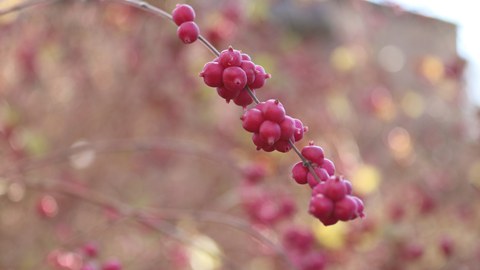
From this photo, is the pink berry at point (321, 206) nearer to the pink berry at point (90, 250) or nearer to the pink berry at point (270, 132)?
the pink berry at point (270, 132)

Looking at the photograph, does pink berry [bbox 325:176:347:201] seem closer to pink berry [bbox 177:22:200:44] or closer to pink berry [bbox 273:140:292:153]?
pink berry [bbox 273:140:292:153]

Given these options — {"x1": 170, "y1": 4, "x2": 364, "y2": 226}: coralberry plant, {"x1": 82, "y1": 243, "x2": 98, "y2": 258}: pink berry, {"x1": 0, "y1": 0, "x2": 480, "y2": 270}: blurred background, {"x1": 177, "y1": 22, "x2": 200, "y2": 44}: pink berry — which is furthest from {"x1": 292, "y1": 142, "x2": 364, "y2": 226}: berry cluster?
{"x1": 0, "y1": 0, "x2": 480, "y2": 270}: blurred background

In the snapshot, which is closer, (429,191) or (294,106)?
(429,191)

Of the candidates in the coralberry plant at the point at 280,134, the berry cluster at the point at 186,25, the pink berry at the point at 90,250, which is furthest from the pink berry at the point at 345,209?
the pink berry at the point at 90,250

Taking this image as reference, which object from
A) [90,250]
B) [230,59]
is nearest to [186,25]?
[230,59]

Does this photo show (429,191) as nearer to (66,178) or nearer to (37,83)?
(66,178)

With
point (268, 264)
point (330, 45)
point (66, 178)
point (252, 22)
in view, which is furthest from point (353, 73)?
point (66, 178)

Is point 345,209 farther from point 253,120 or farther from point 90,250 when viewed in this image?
point 90,250
